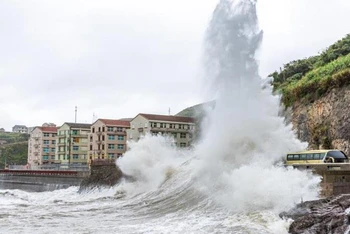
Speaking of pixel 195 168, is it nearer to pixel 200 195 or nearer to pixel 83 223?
pixel 200 195

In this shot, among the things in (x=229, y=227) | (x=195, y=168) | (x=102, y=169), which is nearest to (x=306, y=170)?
(x=229, y=227)

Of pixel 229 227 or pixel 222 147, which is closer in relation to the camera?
pixel 229 227

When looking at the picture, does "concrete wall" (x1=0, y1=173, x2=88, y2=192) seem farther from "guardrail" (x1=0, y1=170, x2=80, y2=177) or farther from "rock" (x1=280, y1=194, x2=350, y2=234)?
"rock" (x1=280, y1=194, x2=350, y2=234)

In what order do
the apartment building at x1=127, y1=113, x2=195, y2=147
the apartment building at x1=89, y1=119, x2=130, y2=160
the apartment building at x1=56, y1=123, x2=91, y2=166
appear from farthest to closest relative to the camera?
the apartment building at x1=56, y1=123, x2=91, y2=166 < the apartment building at x1=89, y1=119, x2=130, y2=160 < the apartment building at x1=127, y1=113, x2=195, y2=147

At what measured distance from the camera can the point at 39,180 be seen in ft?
230

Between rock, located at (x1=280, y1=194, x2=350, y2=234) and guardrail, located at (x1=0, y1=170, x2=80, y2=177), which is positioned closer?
rock, located at (x1=280, y1=194, x2=350, y2=234)

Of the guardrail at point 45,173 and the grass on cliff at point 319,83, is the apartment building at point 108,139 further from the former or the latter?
the grass on cliff at point 319,83

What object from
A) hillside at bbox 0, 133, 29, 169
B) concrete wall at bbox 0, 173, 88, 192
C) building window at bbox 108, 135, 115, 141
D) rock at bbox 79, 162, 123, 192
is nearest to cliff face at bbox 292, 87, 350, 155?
rock at bbox 79, 162, 123, 192

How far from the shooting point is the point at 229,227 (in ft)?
73.7

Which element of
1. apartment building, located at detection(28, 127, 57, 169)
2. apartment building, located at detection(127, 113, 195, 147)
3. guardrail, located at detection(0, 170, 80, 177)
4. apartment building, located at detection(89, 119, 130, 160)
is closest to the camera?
guardrail, located at detection(0, 170, 80, 177)

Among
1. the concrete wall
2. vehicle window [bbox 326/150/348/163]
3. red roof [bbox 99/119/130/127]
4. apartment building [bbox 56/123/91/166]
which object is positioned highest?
red roof [bbox 99/119/130/127]

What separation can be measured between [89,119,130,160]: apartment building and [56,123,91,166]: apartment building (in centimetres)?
1207

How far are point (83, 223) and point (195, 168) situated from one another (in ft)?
43.0

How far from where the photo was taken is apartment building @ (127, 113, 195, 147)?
81.3m
